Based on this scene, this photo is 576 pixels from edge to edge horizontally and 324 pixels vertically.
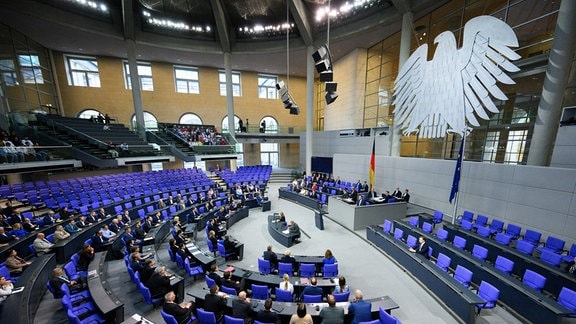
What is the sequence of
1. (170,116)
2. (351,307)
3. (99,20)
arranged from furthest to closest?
(170,116)
(99,20)
(351,307)

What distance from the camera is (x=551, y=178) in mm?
7246

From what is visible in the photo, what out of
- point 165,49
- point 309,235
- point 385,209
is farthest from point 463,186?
point 165,49

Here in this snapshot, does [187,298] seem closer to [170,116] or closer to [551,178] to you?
[551,178]

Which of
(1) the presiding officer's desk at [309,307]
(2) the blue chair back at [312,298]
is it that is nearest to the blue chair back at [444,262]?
(1) the presiding officer's desk at [309,307]

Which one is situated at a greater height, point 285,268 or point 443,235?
point 443,235

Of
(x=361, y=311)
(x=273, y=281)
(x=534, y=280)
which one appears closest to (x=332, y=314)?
(x=361, y=311)

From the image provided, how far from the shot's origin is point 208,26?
756 inches

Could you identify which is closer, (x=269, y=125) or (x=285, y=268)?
(x=285, y=268)

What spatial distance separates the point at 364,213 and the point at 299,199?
210 inches

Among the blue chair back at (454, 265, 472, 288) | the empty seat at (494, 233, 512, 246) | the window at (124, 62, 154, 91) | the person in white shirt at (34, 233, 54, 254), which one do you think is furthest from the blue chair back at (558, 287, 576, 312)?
the window at (124, 62, 154, 91)

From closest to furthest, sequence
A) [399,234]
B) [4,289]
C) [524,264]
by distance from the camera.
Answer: [4,289]
[524,264]
[399,234]

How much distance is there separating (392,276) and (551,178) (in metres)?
6.34

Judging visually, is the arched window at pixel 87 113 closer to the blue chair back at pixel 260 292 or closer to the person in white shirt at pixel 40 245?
the person in white shirt at pixel 40 245

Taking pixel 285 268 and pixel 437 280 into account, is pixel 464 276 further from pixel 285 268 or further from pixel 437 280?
pixel 285 268
